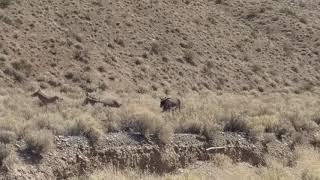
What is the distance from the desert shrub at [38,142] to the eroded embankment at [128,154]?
0.48 ft

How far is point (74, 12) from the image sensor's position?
38.8 metres

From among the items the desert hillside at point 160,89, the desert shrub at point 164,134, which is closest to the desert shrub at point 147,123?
the desert hillside at point 160,89

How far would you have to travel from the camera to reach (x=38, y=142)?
41.1ft

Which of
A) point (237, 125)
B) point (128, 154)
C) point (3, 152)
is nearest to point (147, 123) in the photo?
point (128, 154)

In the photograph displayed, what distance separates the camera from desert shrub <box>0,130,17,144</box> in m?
12.4

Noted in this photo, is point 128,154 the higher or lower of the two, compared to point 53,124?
lower

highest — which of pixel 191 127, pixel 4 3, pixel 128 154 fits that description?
pixel 128 154

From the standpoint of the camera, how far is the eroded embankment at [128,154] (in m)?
12.3

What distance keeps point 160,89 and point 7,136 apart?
22588 mm

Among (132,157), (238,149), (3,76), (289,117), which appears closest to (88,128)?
(132,157)

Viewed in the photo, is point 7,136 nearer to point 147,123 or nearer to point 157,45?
point 147,123

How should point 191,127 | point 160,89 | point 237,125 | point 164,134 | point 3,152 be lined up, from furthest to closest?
point 160,89 → point 237,125 → point 191,127 → point 164,134 → point 3,152

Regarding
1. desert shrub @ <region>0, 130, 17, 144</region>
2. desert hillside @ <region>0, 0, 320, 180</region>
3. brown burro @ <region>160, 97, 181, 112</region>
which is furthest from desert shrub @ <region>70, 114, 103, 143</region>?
brown burro @ <region>160, 97, 181, 112</region>

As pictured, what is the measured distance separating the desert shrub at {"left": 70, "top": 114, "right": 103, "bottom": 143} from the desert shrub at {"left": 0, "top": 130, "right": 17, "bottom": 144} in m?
1.59
